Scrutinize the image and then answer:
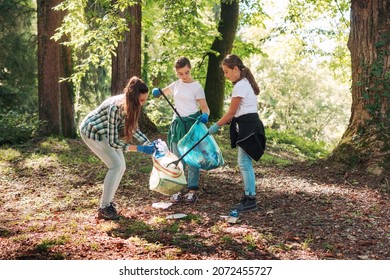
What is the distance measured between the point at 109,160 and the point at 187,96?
138 cm

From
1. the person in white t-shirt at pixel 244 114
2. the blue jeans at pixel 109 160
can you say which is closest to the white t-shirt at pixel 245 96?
the person in white t-shirt at pixel 244 114

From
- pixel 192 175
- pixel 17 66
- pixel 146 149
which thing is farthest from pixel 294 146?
pixel 17 66

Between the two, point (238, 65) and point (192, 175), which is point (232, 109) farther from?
point (192, 175)

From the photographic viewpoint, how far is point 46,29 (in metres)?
12.1

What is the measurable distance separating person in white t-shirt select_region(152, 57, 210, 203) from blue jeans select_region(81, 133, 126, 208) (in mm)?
1015

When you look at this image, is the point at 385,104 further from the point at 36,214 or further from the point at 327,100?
the point at 327,100

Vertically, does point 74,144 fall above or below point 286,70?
below

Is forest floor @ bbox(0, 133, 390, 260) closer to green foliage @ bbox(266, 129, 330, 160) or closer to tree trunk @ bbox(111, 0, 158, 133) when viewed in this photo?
tree trunk @ bbox(111, 0, 158, 133)

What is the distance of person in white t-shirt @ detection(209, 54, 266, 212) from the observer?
5434 millimetres

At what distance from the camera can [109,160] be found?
5391 millimetres

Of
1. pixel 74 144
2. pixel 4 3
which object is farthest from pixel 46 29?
pixel 4 3

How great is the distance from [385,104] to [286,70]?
74.8 feet

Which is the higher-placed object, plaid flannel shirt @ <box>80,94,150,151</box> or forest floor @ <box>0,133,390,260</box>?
plaid flannel shirt @ <box>80,94,150,151</box>

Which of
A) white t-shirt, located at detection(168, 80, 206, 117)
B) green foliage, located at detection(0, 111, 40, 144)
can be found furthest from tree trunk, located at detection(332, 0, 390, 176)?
green foliage, located at detection(0, 111, 40, 144)
